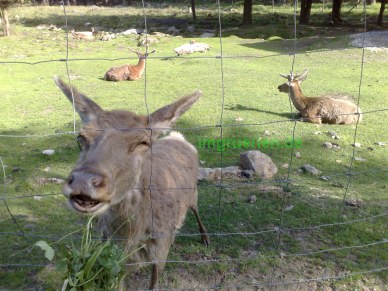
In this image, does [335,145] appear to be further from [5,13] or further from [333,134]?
[5,13]

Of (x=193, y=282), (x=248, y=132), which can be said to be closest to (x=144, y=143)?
(x=193, y=282)

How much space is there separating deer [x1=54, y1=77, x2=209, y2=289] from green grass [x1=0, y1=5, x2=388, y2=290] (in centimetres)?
41

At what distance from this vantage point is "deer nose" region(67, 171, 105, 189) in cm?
224

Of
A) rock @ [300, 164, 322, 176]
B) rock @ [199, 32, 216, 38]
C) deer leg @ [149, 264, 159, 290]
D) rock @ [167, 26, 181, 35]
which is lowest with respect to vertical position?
rock @ [199, 32, 216, 38]

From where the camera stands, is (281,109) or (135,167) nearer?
Answer: (135,167)

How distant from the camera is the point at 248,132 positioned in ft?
23.9

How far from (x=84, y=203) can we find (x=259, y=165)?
11.5ft

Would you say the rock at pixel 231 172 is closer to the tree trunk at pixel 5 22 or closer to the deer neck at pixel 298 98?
the deer neck at pixel 298 98

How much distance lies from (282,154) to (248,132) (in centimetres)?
99

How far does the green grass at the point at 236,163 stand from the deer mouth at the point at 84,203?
0.39 metres

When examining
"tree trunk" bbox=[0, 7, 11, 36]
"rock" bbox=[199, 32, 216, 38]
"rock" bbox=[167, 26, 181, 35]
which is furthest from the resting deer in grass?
"tree trunk" bbox=[0, 7, 11, 36]

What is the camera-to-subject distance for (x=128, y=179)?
9.02 ft

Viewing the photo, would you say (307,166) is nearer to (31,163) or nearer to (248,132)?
(248,132)

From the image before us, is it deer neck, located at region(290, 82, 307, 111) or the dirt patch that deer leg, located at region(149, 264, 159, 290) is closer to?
deer neck, located at region(290, 82, 307, 111)
